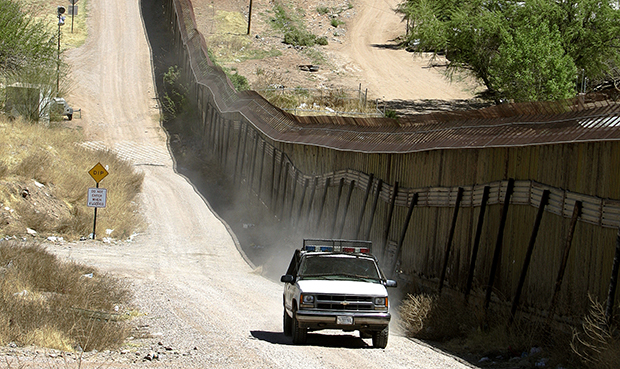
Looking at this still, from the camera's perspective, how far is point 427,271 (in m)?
16.8

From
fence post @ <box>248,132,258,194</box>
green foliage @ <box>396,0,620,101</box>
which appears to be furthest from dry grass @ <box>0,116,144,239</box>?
green foliage @ <box>396,0,620,101</box>

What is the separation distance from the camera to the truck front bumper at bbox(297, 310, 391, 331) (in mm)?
12133

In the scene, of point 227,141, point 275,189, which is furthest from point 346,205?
point 227,141

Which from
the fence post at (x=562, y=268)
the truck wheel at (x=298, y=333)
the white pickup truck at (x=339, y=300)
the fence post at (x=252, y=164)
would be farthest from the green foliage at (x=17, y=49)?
the fence post at (x=562, y=268)

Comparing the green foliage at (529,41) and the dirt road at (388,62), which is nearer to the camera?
the green foliage at (529,41)

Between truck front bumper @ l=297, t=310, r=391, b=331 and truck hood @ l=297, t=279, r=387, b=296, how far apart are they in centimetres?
34

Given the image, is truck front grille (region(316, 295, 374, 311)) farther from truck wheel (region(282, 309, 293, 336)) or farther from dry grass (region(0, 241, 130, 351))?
dry grass (region(0, 241, 130, 351))

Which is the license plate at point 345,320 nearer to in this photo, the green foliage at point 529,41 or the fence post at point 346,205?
A: the fence post at point 346,205

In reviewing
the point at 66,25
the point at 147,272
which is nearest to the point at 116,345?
the point at 147,272

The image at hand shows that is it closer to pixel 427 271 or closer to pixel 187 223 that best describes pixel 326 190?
pixel 427 271

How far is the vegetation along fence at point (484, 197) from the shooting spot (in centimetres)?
1160

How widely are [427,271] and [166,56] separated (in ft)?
169

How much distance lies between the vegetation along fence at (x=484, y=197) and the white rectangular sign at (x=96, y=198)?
7.14 meters

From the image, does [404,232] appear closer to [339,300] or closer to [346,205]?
[346,205]
